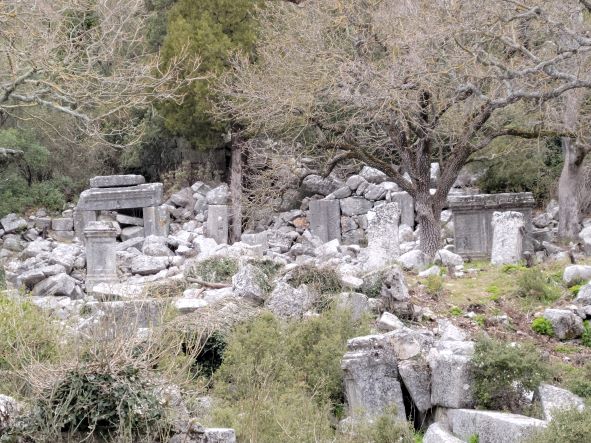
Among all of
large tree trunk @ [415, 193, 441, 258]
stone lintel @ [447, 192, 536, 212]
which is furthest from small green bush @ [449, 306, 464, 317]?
stone lintel @ [447, 192, 536, 212]

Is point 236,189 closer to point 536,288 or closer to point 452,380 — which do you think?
point 536,288

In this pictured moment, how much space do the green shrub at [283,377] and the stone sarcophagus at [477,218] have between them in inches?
339

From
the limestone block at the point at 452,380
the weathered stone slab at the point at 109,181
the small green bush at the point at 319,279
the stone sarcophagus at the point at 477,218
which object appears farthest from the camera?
the weathered stone slab at the point at 109,181

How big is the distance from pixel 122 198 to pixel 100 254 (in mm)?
8774

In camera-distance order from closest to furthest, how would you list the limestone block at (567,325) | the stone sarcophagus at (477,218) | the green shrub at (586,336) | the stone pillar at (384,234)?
the green shrub at (586,336) < the limestone block at (567,325) < the stone pillar at (384,234) < the stone sarcophagus at (477,218)

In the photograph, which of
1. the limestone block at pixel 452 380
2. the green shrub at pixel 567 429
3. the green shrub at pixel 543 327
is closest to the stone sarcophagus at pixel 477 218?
the green shrub at pixel 543 327

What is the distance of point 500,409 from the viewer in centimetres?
893

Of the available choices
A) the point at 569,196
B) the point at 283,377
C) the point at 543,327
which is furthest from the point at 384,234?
the point at 283,377

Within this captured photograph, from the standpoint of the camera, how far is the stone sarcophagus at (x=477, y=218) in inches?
757

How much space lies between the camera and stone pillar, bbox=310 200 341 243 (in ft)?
86.8

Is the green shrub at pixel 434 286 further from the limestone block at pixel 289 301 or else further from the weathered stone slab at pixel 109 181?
the weathered stone slab at pixel 109 181

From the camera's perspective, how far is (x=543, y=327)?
38.2 ft

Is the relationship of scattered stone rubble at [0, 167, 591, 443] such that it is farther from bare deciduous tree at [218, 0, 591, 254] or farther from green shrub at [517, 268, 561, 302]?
bare deciduous tree at [218, 0, 591, 254]

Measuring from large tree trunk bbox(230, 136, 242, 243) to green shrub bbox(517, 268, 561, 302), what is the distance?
1410 centimetres
